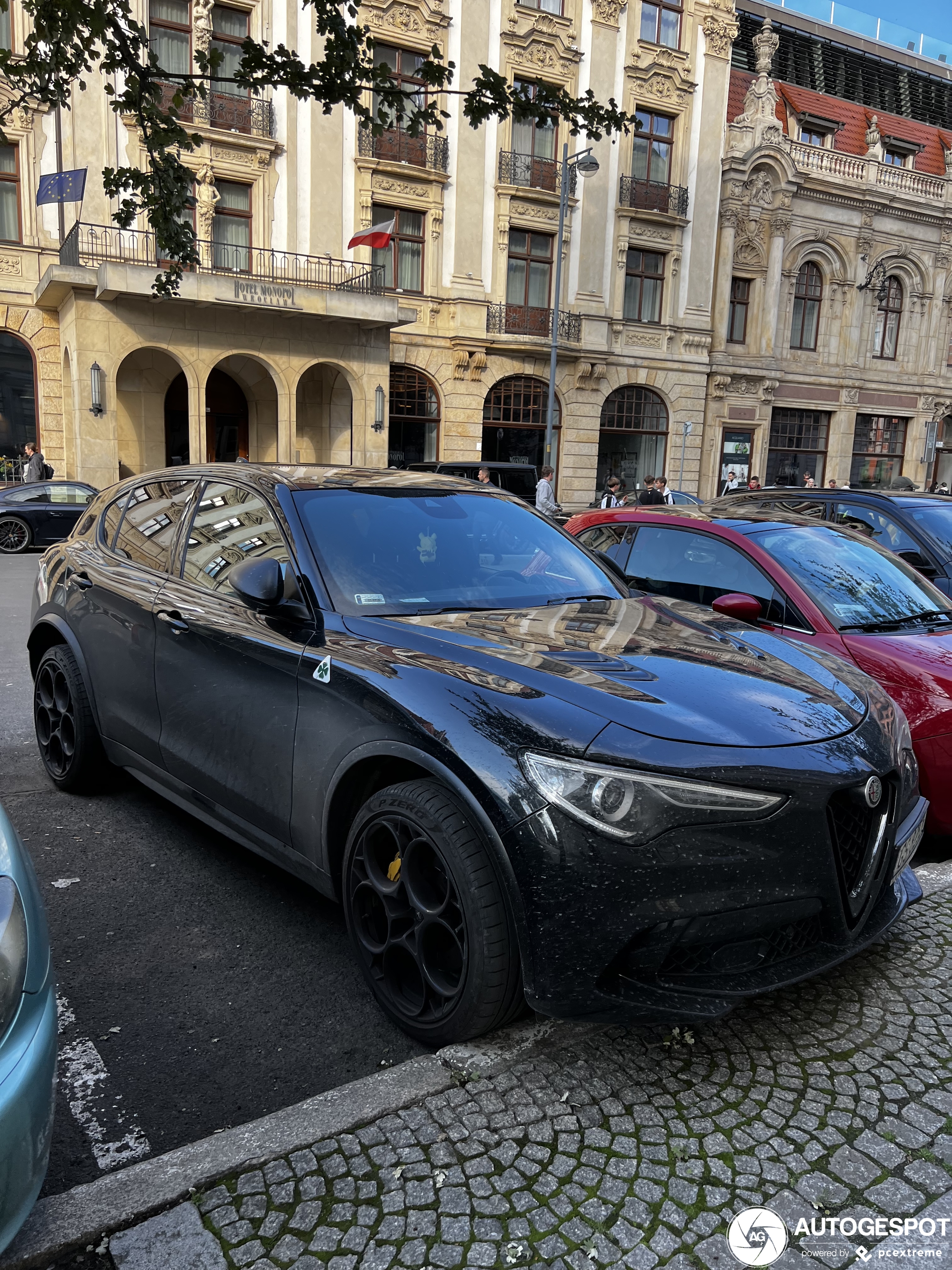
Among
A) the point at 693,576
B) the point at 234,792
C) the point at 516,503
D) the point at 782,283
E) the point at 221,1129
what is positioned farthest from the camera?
the point at 782,283

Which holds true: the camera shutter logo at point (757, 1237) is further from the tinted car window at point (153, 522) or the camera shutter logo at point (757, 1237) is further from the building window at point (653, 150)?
the building window at point (653, 150)

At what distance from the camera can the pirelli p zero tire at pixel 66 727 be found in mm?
4363

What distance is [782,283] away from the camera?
3206 centimetres

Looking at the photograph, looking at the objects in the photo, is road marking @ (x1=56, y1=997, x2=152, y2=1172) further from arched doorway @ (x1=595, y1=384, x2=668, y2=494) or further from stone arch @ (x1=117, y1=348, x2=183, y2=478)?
arched doorway @ (x1=595, y1=384, x2=668, y2=494)

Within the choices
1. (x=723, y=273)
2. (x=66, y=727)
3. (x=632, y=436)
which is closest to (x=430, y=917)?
(x=66, y=727)

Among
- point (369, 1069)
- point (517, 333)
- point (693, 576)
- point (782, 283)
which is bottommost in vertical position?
point (369, 1069)

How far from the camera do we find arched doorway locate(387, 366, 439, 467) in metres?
25.6

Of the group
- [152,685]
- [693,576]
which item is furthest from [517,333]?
[152,685]

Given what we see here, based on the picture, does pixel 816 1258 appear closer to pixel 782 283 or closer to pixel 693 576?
pixel 693 576

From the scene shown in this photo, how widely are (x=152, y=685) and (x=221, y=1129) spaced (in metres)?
1.92

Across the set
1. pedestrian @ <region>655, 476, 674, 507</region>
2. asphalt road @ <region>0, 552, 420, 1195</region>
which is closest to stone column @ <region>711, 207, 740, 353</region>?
pedestrian @ <region>655, 476, 674, 507</region>

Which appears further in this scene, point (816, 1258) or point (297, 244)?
point (297, 244)

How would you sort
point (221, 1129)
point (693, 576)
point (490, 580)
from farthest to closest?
point (693, 576) → point (490, 580) → point (221, 1129)

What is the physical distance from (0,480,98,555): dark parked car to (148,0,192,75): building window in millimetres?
11663
